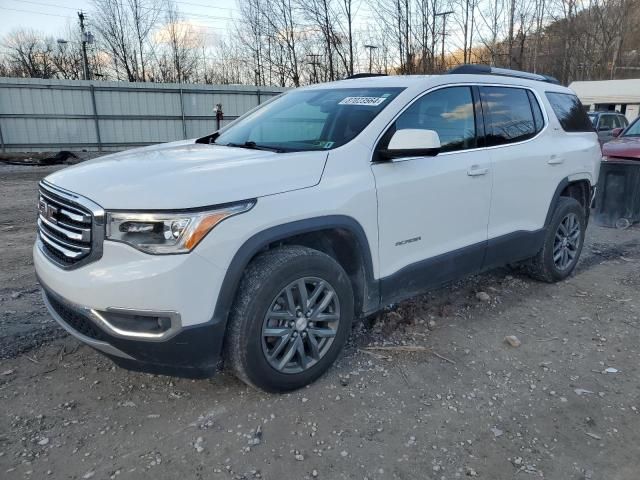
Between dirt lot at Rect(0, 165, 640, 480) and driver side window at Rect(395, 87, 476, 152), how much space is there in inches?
55.8

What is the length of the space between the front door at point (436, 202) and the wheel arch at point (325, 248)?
0.14m

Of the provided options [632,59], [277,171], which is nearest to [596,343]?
[277,171]

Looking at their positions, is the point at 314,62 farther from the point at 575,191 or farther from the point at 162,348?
the point at 162,348

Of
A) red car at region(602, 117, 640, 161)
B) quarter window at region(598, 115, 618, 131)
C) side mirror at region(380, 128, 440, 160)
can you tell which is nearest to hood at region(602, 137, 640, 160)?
red car at region(602, 117, 640, 161)

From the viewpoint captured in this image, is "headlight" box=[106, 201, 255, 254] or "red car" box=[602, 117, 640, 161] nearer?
"headlight" box=[106, 201, 255, 254]

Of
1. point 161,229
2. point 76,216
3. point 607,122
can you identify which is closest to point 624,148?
point 161,229

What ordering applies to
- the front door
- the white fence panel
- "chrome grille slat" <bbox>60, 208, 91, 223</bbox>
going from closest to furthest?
"chrome grille slat" <bbox>60, 208, 91, 223</bbox> → the front door → the white fence panel

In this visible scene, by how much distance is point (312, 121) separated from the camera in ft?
11.8

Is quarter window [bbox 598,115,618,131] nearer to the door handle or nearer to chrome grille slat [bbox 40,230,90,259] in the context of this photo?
the door handle

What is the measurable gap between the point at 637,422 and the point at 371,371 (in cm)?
151

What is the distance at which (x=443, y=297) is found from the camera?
4.58 meters

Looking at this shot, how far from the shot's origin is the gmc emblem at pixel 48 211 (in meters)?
2.83

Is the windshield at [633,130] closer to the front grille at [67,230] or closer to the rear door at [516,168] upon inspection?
the rear door at [516,168]

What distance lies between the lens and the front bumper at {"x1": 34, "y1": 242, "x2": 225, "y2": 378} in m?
2.42
